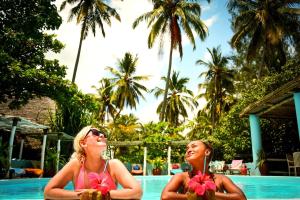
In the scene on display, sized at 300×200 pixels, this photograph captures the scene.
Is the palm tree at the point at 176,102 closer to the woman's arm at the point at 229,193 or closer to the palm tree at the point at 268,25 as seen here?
the palm tree at the point at 268,25

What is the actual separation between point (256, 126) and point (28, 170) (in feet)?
36.0

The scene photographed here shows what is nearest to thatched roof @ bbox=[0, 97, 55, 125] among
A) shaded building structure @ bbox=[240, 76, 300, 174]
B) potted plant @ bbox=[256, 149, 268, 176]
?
shaded building structure @ bbox=[240, 76, 300, 174]

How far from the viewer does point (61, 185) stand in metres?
2.19

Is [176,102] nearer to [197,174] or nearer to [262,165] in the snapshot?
[262,165]

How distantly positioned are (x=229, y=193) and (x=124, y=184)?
748 millimetres

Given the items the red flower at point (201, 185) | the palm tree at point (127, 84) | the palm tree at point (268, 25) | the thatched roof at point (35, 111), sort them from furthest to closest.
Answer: the palm tree at point (127, 84)
the palm tree at point (268, 25)
the thatched roof at point (35, 111)
the red flower at point (201, 185)

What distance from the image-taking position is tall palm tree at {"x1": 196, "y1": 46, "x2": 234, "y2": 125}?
104ft

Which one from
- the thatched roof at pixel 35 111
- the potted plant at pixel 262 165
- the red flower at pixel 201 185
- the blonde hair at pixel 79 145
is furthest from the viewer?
the thatched roof at pixel 35 111

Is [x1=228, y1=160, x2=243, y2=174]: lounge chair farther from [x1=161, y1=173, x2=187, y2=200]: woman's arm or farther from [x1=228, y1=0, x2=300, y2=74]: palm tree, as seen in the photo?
[x1=161, y1=173, x2=187, y2=200]: woman's arm

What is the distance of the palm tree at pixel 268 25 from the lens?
76.4 feet

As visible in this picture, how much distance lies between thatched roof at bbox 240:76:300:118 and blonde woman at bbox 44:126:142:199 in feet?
30.1

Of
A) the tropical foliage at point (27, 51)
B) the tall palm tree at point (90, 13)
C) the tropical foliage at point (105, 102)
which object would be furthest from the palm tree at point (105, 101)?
the tropical foliage at point (27, 51)

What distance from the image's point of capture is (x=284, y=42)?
26391 millimetres

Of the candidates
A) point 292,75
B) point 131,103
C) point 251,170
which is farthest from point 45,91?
point 131,103
